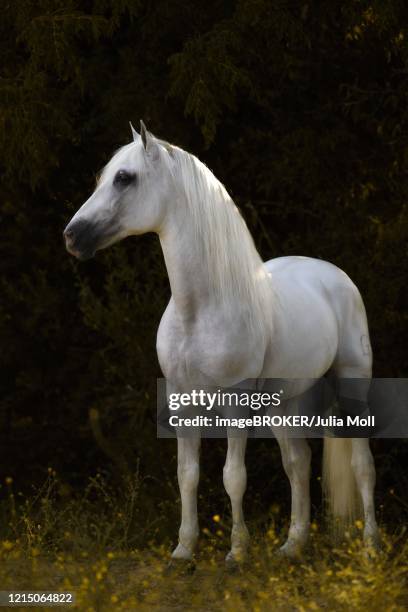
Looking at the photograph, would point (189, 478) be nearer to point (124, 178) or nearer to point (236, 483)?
point (236, 483)

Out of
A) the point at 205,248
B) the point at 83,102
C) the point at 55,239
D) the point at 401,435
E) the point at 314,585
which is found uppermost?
the point at 83,102

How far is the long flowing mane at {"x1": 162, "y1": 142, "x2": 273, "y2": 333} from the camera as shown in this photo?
4.53 m

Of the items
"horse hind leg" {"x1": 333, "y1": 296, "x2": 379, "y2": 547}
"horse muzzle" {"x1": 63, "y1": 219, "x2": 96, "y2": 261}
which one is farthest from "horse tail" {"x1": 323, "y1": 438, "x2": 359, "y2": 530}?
"horse muzzle" {"x1": 63, "y1": 219, "x2": 96, "y2": 261}

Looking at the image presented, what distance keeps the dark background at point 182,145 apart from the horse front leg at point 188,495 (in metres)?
1.65

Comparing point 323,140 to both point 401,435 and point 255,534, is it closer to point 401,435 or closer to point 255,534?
point 401,435

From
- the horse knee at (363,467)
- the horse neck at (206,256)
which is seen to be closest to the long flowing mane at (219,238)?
the horse neck at (206,256)

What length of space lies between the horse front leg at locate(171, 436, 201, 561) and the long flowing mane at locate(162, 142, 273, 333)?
656 millimetres

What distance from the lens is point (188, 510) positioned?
183 inches

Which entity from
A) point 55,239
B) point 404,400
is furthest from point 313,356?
point 55,239

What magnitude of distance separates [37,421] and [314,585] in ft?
14.6

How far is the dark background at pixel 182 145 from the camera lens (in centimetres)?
641

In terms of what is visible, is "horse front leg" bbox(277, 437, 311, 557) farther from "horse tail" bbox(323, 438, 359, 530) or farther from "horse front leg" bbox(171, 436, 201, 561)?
"horse front leg" bbox(171, 436, 201, 561)

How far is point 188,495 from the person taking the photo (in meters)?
4.65

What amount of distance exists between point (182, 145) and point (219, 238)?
2.81 meters
